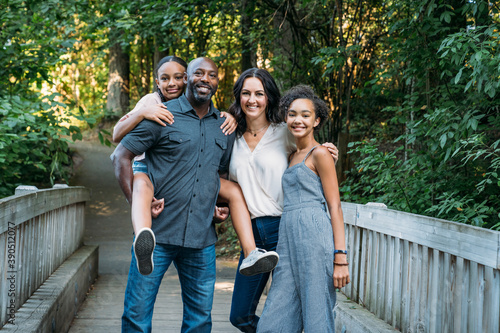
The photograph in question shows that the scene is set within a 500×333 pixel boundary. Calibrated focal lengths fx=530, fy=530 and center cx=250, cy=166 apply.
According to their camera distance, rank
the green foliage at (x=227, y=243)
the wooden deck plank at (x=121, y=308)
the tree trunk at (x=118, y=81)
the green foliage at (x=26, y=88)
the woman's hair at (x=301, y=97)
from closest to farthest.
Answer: the woman's hair at (x=301, y=97) → the wooden deck plank at (x=121, y=308) → the green foliage at (x=26, y=88) → the green foliage at (x=227, y=243) → the tree trunk at (x=118, y=81)

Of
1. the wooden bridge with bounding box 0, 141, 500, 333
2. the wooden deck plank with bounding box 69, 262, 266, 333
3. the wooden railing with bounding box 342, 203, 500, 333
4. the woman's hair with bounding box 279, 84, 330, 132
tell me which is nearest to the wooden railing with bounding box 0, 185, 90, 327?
the wooden bridge with bounding box 0, 141, 500, 333

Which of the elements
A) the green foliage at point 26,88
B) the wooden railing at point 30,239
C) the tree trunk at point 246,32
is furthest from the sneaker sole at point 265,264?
the tree trunk at point 246,32

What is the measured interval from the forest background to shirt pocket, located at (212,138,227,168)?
1923 millimetres

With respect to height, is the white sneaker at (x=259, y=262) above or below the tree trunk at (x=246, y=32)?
below

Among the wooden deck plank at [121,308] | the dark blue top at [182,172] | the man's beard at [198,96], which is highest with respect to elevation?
the man's beard at [198,96]

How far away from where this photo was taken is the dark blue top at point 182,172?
304 centimetres

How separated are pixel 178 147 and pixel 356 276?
85.2 inches

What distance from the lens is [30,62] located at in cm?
751

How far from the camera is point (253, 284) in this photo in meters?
3.36

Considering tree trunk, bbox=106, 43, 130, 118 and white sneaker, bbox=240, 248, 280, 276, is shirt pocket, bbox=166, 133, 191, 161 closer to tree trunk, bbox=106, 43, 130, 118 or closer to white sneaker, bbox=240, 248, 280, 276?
white sneaker, bbox=240, 248, 280, 276

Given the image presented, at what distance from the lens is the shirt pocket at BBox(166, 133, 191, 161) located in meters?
3.09

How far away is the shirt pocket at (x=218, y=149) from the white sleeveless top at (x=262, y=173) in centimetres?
11

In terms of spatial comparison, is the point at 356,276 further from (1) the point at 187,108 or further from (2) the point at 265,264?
(1) the point at 187,108

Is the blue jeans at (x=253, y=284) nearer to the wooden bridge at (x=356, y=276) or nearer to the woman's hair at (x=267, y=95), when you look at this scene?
the woman's hair at (x=267, y=95)
